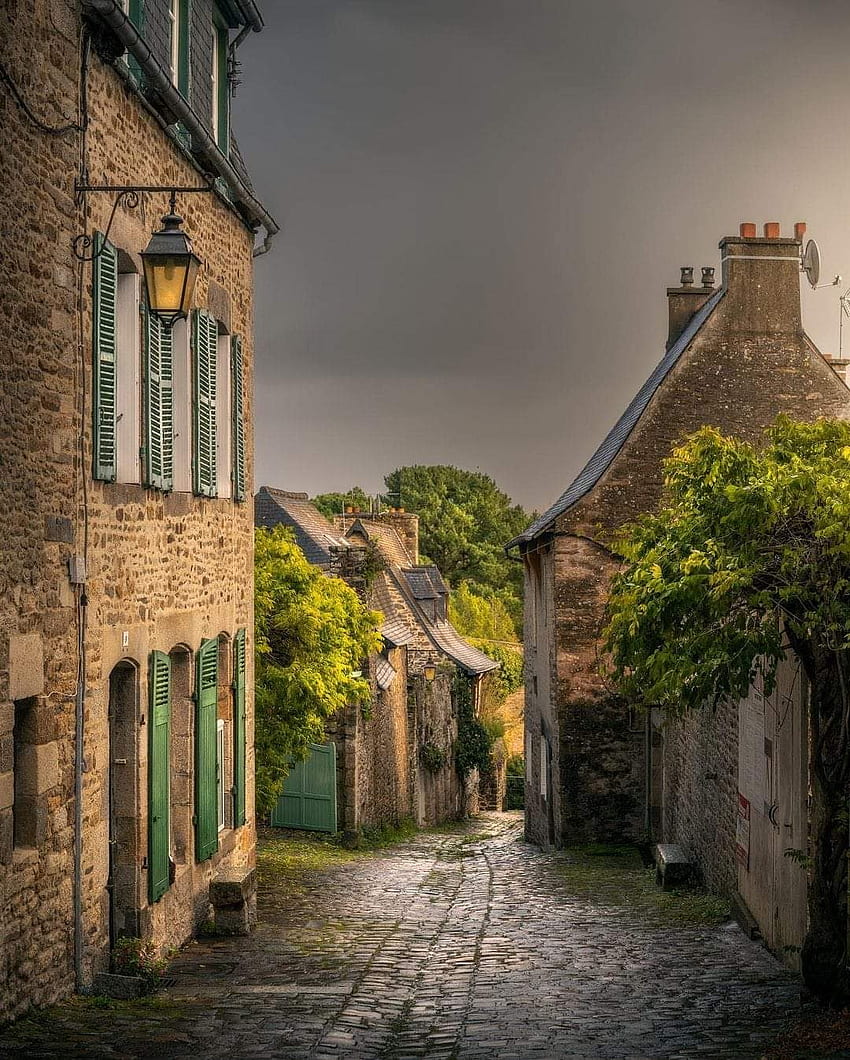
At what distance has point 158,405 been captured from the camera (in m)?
10.4

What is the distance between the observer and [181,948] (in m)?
11.0

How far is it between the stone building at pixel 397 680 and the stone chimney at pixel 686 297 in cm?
705

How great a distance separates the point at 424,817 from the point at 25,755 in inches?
908

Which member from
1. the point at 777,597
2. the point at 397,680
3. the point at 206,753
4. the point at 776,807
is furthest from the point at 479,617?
the point at 777,597

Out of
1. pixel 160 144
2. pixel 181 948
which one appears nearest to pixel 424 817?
pixel 181 948

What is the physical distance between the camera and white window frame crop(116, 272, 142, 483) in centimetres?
971

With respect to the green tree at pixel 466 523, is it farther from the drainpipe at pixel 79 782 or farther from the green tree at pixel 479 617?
the drainpipe at pixel 79 782

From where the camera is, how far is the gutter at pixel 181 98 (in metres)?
8.80

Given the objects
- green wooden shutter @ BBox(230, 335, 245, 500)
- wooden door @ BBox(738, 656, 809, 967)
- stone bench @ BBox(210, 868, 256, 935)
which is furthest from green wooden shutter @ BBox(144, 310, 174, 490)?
wooden door @ BBox(738, 656, 809, 967)

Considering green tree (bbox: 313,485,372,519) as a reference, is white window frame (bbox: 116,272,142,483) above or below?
below

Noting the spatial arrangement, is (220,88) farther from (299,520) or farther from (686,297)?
(299,520)

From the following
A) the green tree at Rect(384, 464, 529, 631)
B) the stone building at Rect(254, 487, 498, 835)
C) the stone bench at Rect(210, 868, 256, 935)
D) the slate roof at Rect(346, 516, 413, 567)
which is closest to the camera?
the stone bench at Rect(210, 868, 256, 935)

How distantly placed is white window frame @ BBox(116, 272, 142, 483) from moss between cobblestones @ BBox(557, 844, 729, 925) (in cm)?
697

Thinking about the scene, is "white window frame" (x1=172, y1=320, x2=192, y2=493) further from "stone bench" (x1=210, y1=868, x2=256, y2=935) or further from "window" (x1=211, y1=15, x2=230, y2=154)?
"stone bench" (x1=210, y1=868, x2=256, y2=935)
